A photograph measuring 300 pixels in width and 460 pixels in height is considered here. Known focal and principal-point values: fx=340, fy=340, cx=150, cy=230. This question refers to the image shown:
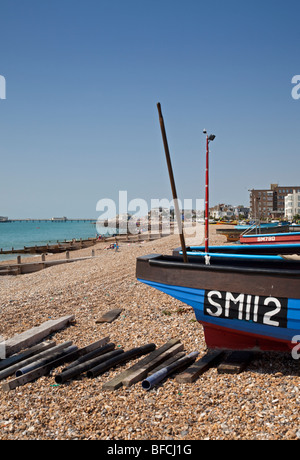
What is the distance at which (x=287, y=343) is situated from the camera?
5.77 meters

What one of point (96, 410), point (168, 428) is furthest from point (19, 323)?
point (168, 428)

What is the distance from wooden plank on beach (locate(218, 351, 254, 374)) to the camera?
580 centimetres

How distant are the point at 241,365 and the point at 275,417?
1.34 meters

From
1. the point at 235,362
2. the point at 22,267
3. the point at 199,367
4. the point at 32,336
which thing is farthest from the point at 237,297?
the point at 22,267

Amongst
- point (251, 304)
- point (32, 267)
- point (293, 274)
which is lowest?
point (32, 267)

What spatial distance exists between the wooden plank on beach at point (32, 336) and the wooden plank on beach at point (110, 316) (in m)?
0.88

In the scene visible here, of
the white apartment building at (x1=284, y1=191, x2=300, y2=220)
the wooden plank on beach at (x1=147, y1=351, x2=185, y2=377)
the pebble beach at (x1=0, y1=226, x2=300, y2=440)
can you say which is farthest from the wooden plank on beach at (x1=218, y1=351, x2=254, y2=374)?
the white apartment building at (x1=284, y1=191, x2=300, y2=220)

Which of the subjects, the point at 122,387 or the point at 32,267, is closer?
the point at 122,387

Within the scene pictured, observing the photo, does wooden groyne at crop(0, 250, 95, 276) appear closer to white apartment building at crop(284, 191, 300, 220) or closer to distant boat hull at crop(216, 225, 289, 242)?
distant boat hull at crop(216, 225, 289, 242)

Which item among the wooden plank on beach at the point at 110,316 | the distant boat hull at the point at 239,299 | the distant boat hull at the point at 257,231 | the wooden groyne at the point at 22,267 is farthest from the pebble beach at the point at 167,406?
the distant boat hull at the point at 257,231

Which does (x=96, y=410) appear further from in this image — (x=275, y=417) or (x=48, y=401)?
(x=275, y=417)

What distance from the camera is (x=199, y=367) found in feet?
19.8

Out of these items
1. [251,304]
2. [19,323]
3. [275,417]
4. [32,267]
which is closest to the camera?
[275,417]

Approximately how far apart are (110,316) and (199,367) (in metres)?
4.02
